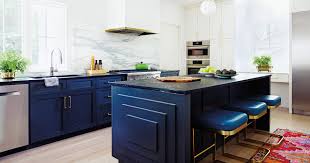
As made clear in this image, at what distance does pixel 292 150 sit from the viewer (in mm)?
2934

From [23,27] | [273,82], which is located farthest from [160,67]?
[23,27]

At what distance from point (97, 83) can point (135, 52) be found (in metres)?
1.71

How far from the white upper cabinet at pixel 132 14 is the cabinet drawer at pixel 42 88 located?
5.66ft

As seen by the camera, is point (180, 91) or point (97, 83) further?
point (97, 83)

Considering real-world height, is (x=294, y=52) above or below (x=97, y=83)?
above

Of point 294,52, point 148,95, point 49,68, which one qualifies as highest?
point 294,52

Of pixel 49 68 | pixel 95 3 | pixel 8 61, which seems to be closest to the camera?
pixel 8 61

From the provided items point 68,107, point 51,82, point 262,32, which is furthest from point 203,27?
point 51,82

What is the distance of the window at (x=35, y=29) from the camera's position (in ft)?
11.3

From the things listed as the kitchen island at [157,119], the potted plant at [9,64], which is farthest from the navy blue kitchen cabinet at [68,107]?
the kitchen island at [157,119]

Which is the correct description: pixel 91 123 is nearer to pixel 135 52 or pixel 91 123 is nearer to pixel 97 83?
pixel 97 83

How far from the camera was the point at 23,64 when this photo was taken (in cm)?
322

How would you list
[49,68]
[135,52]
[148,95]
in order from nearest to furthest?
[148,95]
[49,68]
[135,52]

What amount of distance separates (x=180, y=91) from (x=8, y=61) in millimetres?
2507
